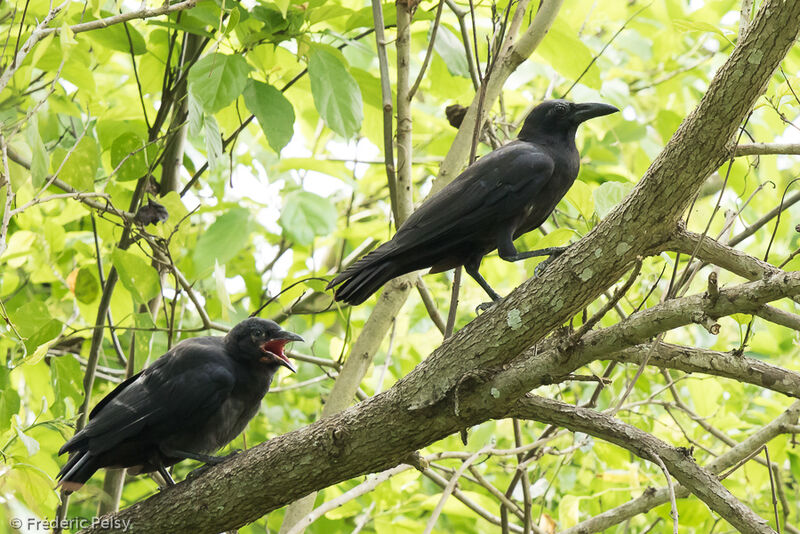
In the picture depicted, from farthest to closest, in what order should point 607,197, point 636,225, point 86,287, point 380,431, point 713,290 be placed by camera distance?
1. point 86,287
2. point 607,197
3. point 380,431
4. point 636,225
5. point 713,290

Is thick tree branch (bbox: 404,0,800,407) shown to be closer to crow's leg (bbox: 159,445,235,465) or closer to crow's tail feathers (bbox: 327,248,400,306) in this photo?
crow's tail feathers (bbox: 327,248,400,306)

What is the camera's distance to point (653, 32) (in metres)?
5.50

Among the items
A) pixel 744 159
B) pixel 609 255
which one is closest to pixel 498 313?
pixel 609 255

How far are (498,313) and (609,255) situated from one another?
0.39m

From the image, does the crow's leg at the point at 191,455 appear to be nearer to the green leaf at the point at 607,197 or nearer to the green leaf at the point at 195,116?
the green leaf at the point at 195,116

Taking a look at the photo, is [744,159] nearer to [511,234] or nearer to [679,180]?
[511,234]

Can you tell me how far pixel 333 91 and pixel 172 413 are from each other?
153 cm

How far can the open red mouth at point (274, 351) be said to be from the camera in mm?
3893

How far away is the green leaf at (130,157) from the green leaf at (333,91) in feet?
3.00

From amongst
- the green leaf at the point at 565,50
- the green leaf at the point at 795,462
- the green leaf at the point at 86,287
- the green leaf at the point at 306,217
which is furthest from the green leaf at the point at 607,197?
the green leaf at the point at 86,287

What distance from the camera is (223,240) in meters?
4.38

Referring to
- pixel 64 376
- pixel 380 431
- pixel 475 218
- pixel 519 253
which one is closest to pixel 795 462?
pixel 519 253

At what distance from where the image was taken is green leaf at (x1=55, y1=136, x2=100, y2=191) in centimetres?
369

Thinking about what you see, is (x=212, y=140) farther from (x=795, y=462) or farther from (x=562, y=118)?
(x=795, y=462)
